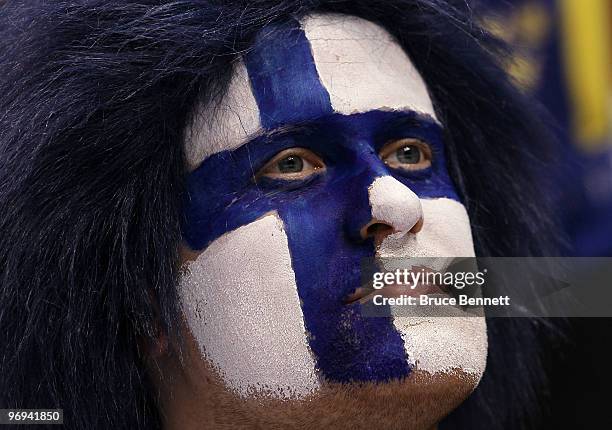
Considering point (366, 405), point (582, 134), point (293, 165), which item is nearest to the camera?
point (366, 405)

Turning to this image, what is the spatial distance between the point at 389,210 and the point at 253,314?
0.26 m

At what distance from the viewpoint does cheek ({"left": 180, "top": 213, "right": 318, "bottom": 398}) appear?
1.36 m

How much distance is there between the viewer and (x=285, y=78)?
147 centimetres

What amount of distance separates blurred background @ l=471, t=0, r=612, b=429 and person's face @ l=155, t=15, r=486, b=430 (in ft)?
2.46

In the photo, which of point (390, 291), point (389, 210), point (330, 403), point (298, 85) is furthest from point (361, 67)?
point (330, 403)

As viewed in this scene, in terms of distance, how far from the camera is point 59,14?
4.92ft

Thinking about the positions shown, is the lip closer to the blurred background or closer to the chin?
the chin

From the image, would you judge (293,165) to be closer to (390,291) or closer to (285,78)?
(285,78)

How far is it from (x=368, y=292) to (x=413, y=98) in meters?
0.37

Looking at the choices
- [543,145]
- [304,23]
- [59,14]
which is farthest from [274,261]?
[543,145]

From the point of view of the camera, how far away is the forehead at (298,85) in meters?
1.45

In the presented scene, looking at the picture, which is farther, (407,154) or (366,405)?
(407,154)

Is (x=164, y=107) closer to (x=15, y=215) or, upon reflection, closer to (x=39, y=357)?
(x=15, y=215)

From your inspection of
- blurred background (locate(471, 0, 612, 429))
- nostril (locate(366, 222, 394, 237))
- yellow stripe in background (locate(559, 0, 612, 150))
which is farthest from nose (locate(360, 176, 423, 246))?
yellow stripe in background (locate(559, 0, 612, 150))
